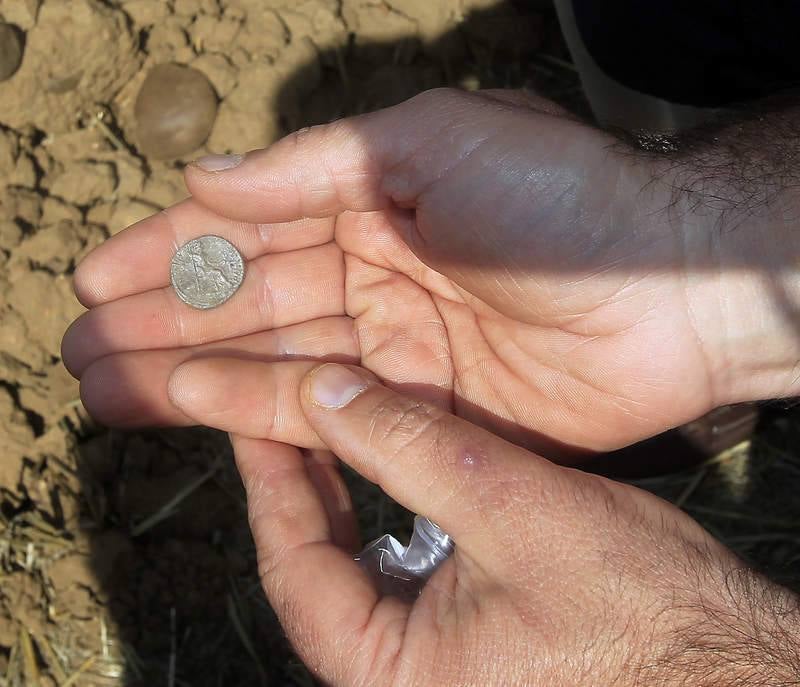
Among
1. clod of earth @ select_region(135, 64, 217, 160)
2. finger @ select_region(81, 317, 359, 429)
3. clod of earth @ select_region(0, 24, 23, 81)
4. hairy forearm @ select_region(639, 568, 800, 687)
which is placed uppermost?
clod of earth @ select_region(0, 24, 23, 81)

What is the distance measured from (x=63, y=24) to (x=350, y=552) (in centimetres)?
263

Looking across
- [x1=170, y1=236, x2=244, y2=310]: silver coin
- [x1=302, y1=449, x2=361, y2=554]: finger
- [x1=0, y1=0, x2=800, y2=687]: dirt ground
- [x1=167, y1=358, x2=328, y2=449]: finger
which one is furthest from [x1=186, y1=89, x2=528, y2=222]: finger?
[x1=0, y1=0, x2=800, y2=687]: dirt ground

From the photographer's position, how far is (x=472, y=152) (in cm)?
281

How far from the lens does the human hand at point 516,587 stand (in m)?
2.34

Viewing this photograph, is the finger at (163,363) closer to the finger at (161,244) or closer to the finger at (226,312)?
the finger at (226,312)

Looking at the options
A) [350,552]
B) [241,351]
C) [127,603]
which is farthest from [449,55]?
[127,603]

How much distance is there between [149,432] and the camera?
12.6 feet

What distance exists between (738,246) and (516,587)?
1307mm

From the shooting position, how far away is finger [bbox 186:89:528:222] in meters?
2.84

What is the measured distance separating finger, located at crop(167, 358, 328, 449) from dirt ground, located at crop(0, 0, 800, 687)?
0.95 meters

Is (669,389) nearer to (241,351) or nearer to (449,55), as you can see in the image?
(241,351)

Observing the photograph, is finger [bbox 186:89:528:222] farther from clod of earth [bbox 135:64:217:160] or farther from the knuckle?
A: clod of earth [bbox 135:64:217:160]

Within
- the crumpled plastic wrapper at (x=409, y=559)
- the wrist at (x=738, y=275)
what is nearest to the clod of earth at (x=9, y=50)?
the crumpled plastic wrapper at (x=409, y=559)

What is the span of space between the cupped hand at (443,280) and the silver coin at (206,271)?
0.14 feet
